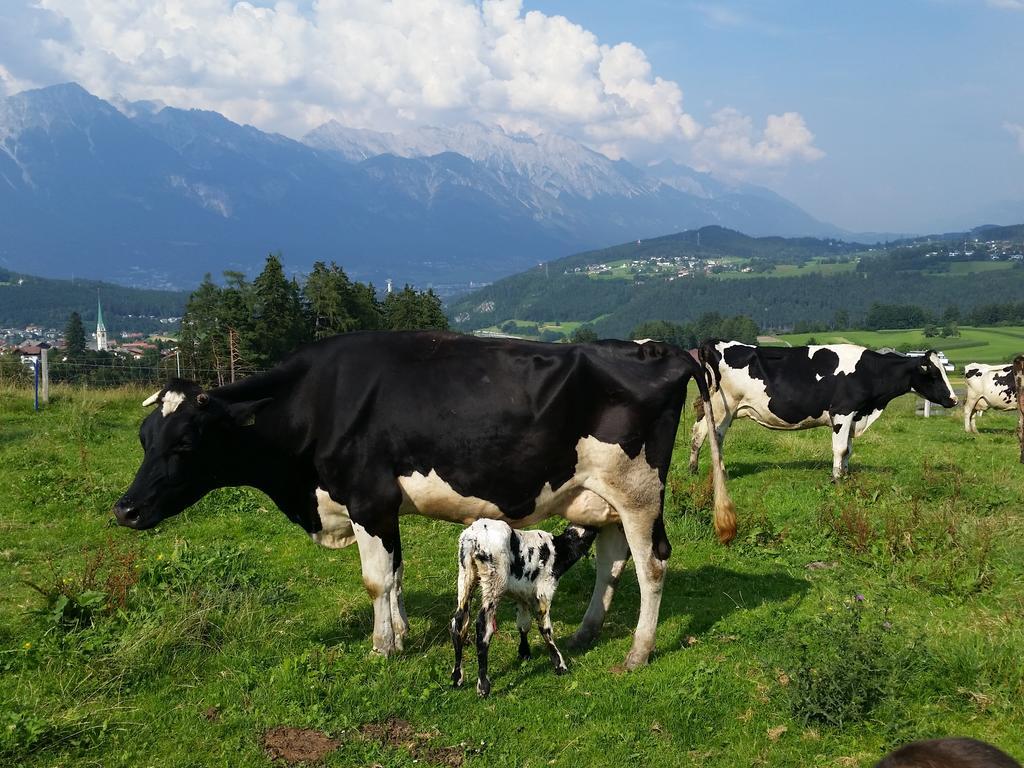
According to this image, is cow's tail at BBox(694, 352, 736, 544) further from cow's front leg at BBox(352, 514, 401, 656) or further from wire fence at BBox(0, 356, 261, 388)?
wire fence at BBox(0, 356, 261, 388)

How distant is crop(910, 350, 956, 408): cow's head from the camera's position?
16375 millimetres

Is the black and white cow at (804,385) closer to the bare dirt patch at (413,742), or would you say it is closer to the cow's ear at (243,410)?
the cow's ear at (243,410)

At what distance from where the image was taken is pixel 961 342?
8944 cm

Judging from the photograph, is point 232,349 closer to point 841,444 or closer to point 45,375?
point 45,375

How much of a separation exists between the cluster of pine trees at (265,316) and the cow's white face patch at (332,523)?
2265cm

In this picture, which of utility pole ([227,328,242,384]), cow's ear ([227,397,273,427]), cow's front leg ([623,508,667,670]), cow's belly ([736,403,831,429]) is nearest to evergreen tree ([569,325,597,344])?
cow's front leg ([623,508,667,670])

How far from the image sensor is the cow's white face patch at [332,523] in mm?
7453

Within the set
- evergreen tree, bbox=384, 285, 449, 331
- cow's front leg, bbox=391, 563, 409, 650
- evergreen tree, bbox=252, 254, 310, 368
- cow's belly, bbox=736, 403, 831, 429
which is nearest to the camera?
cow's front leg, bbox=391, 563, 409, 650

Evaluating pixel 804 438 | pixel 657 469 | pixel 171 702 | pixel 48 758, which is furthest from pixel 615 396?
pixel 804 438

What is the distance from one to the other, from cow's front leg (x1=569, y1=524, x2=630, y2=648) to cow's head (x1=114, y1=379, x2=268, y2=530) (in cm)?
351

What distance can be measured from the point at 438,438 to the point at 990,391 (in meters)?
20.1

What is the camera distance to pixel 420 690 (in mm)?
6234

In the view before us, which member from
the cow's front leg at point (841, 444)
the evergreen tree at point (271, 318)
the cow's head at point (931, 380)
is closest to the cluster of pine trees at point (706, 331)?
the evergreen tree at point (271, 318)

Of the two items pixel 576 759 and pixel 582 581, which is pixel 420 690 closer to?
pixel 576 759
